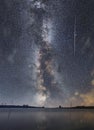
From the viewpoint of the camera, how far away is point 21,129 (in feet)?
465

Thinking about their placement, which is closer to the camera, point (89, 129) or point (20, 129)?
point (89, 129)

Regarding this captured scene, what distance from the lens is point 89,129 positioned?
132 m

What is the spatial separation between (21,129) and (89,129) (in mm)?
34641

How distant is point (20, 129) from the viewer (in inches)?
5571

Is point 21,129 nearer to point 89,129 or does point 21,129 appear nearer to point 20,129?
point 20,129

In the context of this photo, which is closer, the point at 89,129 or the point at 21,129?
the point at 89,129

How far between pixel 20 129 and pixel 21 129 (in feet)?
1.69

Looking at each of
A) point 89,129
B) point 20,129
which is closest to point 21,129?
point 20,129

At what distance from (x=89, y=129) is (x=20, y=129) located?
35.1 meters
